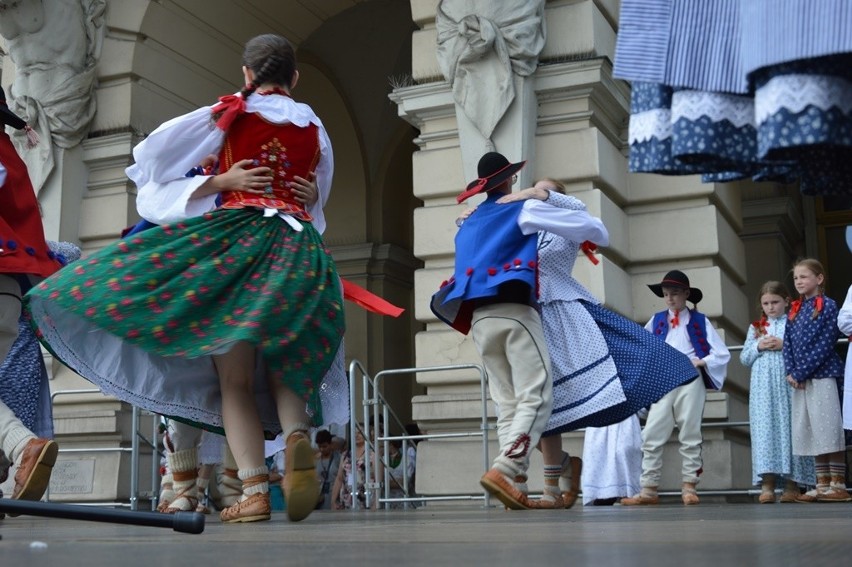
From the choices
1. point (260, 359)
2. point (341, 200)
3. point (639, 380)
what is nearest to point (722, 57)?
point (260, 359)

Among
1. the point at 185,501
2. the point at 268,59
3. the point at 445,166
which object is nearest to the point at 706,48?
the point at 268,59

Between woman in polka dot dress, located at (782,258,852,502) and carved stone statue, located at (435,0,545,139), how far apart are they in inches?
104

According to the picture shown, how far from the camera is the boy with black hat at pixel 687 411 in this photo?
8203 millimetres

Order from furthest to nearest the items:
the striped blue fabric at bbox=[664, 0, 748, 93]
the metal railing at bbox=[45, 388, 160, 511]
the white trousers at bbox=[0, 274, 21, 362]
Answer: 1. the metal railing at bbox=[45, 388, 160, 511]
2. the white trousers at bbox=[0, 274, 21, 362]
3. the striped blue fabric at bbox=[664, 0, 748, 93]

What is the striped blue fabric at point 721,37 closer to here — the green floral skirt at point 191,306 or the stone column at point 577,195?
the green floral skirt at point 191,306

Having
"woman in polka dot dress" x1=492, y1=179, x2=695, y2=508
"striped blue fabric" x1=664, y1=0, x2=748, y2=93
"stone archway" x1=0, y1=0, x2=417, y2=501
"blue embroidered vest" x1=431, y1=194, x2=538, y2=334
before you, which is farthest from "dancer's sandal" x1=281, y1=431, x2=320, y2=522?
"stone archway" x1=0, y1=0, x2=417, y2=501

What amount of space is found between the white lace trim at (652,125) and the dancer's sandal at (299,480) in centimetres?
232

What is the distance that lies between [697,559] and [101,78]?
32.1ft

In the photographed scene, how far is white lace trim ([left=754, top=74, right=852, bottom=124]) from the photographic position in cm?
198

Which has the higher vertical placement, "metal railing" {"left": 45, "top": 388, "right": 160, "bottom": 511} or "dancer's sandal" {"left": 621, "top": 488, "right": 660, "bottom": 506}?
"metal railing" {"left": 45, "top": 388, "right": 160, "bottom": 511}

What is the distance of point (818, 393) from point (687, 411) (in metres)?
0.85

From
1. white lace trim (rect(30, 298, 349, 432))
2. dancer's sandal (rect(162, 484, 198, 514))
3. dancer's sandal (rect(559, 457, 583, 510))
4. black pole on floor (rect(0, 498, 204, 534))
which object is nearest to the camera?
black pole on floor (rect(0, 498, 204, 534))

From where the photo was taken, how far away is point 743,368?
380 inches

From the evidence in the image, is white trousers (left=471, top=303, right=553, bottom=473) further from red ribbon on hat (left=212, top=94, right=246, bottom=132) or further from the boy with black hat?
the boy with black hat
